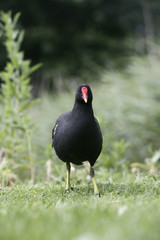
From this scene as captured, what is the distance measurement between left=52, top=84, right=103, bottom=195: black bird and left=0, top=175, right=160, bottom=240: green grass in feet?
1.34

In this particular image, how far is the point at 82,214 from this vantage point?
2480 mm

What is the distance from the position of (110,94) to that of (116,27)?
11.2 meters

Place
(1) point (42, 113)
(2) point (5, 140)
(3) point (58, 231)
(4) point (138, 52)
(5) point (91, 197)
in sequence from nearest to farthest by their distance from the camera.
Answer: (3) point (58, 231) → (5) point (91, 197) → (2) point (5, 140) → (1) point (42, 113) → (4) point (138, 52)

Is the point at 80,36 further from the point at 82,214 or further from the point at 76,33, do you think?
the point at 82,214

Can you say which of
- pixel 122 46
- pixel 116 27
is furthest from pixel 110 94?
pixel 116 27

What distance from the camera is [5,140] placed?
18.0 ft

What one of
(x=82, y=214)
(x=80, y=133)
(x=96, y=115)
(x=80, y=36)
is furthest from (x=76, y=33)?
(x=82, y=214)

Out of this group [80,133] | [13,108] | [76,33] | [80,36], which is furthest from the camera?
[76,33]

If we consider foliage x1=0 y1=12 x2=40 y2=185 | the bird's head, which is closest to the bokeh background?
foliage x1=0 y1=12 x2=40 y2=185

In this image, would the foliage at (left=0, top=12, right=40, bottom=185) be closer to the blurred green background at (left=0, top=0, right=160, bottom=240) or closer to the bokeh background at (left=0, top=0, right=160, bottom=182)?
the blurred green background at (left=0, top=0, right=160, bottom=240)

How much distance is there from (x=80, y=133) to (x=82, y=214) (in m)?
1.18

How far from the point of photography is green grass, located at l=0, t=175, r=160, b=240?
2025mm

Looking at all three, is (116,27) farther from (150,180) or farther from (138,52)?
(150,180)

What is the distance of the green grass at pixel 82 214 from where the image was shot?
2025mm
